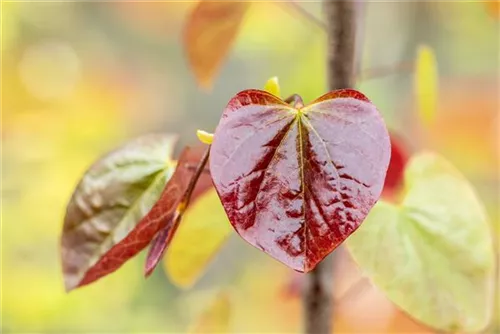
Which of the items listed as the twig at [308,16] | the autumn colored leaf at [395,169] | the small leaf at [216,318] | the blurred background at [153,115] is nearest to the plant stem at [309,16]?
the twig at [308,16]

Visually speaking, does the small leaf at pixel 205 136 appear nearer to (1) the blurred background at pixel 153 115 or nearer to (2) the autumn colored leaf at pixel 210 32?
(2) the autumn colored leaf at pixel 210 32

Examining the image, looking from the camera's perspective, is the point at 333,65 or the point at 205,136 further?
the point at 333,65

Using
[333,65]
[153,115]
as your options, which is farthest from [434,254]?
[153,115]

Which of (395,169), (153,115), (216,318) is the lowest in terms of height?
(153,115)

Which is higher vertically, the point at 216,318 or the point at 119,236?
the point at 119,236

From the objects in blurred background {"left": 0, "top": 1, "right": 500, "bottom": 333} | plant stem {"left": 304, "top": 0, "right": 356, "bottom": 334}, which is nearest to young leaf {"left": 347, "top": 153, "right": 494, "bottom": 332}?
plant stem {"left": 304, "top": 0, "right": 356, "bottom": 334}

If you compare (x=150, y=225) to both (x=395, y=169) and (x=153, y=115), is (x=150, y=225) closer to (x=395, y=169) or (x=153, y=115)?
(x=395, y=169)
